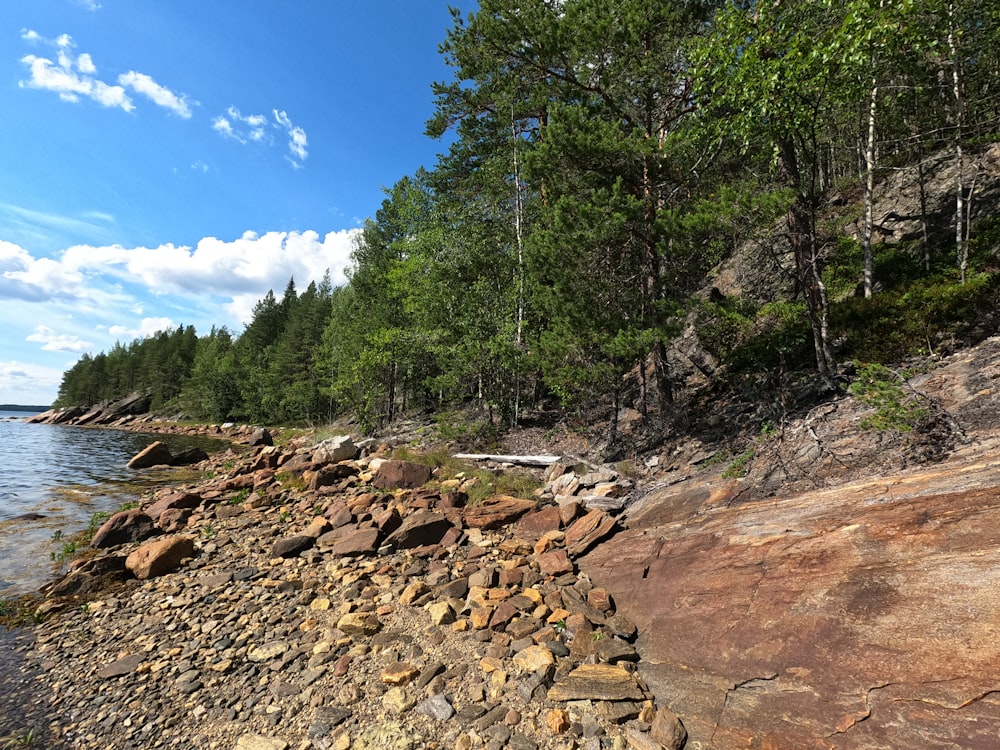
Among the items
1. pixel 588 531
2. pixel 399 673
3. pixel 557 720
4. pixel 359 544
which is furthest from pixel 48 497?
pixel 557 720

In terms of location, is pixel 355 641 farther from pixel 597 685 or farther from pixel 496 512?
pixel 496 512

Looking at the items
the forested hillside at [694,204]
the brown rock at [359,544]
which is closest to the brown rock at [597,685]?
the brown rock at [359,544]

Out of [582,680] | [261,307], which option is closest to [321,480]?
[582,680]

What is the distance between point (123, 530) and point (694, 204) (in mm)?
16106

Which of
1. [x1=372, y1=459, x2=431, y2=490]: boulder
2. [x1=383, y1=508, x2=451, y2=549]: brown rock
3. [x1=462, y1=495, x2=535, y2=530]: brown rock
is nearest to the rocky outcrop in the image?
[x1=372, y1=459, x2=431, y2=490]: boulder

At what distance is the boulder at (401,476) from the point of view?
12.2m

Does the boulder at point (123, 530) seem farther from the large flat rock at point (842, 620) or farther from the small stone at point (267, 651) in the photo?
the large flat rock at point (842, 620)

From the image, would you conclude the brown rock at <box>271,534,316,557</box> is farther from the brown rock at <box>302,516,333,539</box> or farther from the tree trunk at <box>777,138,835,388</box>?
the tree trunk at <box>777,138,835,388</box>

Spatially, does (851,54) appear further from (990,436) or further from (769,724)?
(769,724)

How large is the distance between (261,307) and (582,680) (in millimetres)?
76003

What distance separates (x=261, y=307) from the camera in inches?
2682

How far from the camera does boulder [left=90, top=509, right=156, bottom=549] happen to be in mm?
10055

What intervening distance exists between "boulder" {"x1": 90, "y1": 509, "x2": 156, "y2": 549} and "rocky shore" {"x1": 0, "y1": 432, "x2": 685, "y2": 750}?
135mm

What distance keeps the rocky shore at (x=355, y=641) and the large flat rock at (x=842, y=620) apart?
20.9 inches
